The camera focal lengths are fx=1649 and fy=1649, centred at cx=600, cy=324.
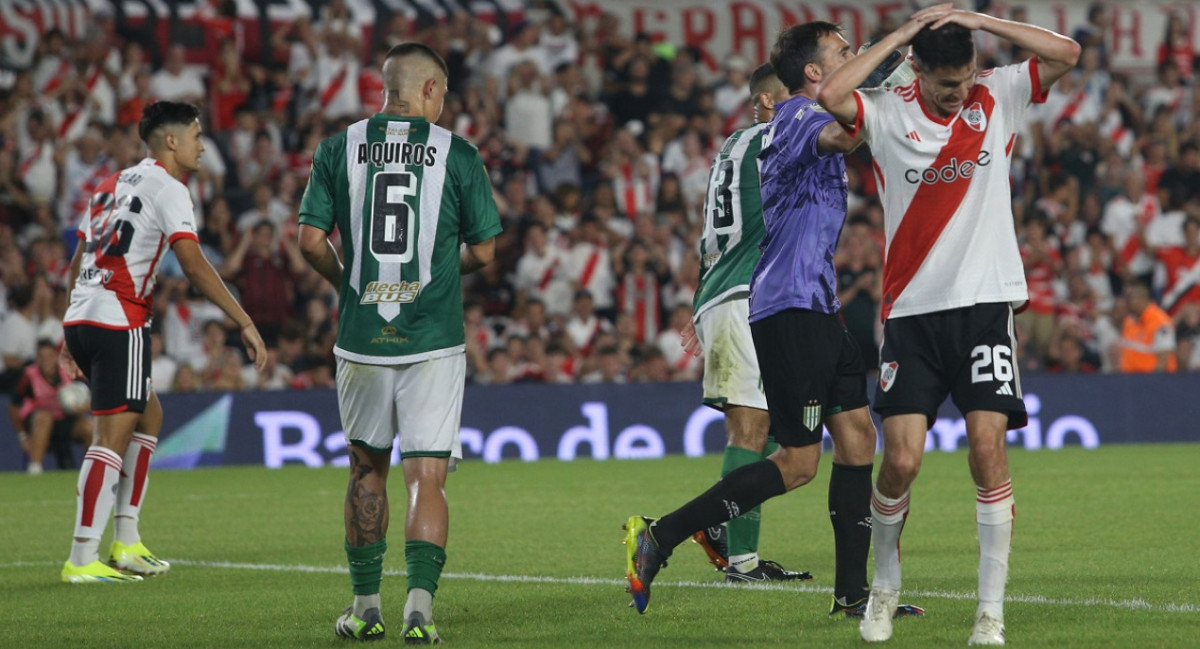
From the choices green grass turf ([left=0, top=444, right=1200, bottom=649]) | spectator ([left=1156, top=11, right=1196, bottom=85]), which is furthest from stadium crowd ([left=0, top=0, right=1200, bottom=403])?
green grass turf ([left=0, top=444, right=1200, bottom=649])

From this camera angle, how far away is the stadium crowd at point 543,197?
1762 centimetres

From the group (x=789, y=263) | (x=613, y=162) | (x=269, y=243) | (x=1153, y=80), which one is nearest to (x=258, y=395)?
(x=269, y=243)

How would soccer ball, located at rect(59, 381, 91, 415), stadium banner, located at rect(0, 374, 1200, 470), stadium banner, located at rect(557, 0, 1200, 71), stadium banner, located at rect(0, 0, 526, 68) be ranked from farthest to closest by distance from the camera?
stadium banner, located at rect(557, 0, 1200, 71) → stadium banner, located at rect(0, 0, 526, 68) → stadium banner, located at rect(0, 374, 1200, 470) → soccer ball, located at rect(59, 381, 91, 415)

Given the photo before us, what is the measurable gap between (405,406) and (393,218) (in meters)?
0.70

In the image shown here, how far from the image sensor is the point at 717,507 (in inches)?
256

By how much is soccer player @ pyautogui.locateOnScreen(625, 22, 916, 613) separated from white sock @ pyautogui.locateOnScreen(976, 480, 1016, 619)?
86cm

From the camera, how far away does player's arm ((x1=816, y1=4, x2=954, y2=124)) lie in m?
5.50

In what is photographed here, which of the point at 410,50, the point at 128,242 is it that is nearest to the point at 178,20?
the point at 128,242

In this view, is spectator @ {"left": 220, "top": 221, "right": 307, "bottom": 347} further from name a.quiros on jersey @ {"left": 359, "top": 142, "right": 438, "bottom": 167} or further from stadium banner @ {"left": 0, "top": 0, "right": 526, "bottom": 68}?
name a.quiros on jersey @ {"left": 359, "top": 142, "right": 438, "bottom": 167}

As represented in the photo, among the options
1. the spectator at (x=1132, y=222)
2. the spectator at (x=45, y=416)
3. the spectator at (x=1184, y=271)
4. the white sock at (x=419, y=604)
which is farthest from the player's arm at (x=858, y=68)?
the spectator at (x=1132, y=222)

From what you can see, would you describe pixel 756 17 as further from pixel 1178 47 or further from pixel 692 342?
pixel 692 342

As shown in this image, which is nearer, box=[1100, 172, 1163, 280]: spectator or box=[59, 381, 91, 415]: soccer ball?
box=[59, 381, 91, 415]: soccer ball

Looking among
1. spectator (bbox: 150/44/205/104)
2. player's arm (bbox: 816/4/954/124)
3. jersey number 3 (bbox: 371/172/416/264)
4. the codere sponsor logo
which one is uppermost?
spectator (bbox: 150/44/205/104)

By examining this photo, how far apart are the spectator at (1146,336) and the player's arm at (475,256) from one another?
13721mm
